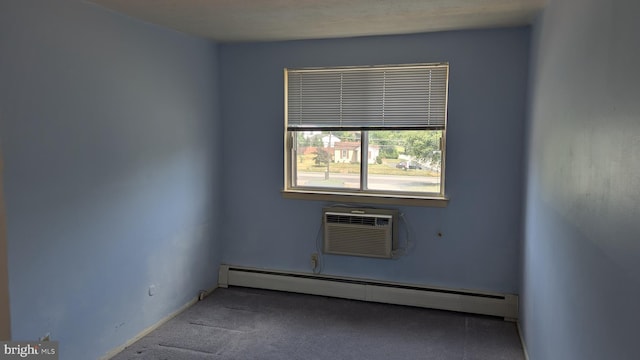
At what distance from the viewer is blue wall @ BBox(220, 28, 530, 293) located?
12.1 ft

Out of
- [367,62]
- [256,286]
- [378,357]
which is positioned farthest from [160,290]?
[367,62]

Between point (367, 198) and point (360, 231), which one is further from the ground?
Result: point (367, 198)

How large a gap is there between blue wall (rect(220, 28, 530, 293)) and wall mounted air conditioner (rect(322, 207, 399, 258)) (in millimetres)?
146

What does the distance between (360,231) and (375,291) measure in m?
0.56

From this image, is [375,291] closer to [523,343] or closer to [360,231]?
[360,231]

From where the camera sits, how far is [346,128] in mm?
4113

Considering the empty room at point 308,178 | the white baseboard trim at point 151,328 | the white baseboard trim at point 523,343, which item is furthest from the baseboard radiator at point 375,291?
the white baseboard trim at point 151,328

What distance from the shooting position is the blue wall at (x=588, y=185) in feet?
4.10

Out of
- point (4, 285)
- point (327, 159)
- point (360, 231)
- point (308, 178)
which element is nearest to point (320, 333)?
point (360, 231)

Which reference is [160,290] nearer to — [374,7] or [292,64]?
[292,64]

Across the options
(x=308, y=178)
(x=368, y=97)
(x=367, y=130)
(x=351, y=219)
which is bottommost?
(x=351, y=219)

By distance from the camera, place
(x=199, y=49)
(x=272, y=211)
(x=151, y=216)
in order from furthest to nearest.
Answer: (x=272, y=211) < (x=199, y=49) < (x=151, y=216)

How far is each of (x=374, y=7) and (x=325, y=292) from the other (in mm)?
2534

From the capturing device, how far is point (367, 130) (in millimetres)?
4074
